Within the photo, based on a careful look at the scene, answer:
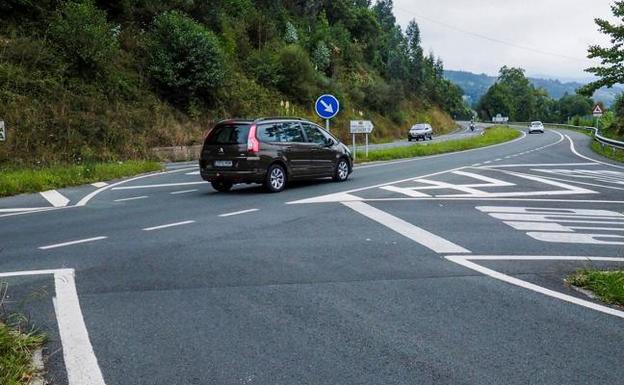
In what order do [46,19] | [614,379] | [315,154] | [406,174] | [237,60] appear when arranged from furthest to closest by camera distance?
[237,60], [46,19], [406,174], [315,154], [614,379]

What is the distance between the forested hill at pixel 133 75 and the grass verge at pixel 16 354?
17432 mm


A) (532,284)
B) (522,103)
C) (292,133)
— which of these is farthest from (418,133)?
(522,103)

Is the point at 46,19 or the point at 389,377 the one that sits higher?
the point at 46,19

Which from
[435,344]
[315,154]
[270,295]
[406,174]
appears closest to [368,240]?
[270,295]

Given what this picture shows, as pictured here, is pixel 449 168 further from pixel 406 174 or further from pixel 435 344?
pixel 435 344

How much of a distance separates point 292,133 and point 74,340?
34.6 ft

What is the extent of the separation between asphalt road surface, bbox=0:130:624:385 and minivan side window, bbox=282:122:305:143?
3.13m

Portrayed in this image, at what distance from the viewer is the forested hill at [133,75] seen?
71.9ft

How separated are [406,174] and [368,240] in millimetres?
10552

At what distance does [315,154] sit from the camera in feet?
48.8

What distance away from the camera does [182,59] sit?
28.8m

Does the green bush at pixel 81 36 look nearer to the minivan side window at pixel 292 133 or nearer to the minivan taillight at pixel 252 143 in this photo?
the minivan side window at pixel 292 133

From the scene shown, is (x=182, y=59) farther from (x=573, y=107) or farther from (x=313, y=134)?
(x=573, y=107)

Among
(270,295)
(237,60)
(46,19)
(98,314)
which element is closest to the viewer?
(98,314)
